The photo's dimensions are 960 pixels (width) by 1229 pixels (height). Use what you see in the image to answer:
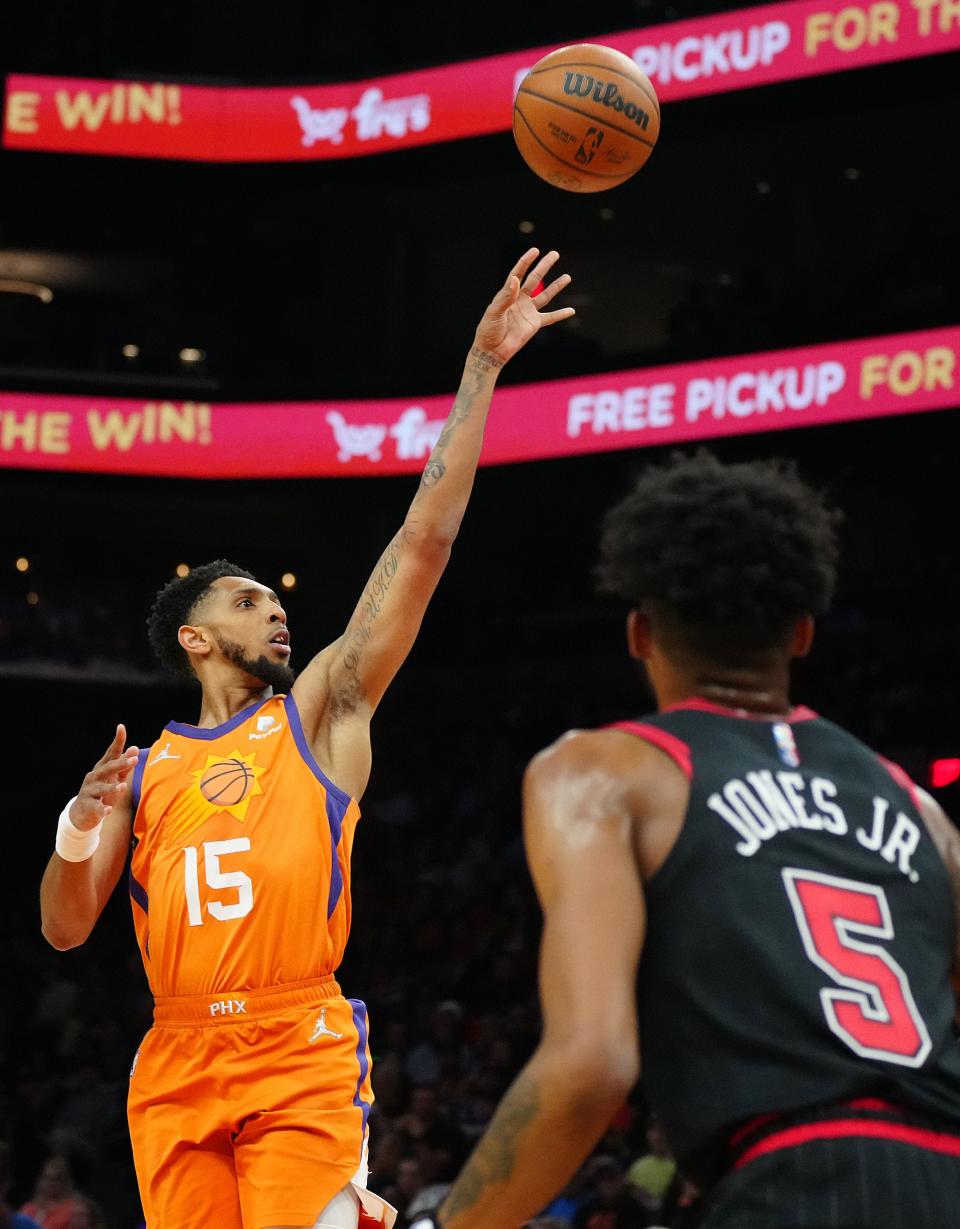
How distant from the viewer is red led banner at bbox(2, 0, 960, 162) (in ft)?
43.2

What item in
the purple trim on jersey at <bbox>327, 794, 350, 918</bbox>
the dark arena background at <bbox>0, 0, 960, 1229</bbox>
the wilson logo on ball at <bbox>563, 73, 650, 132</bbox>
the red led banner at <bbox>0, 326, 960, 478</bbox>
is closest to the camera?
the purple trim on jersey at <bbox>327, 794, 350, 918</bbox>

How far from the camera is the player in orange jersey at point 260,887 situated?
13.1ft

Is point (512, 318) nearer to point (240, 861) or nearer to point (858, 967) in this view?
point (240, 861)

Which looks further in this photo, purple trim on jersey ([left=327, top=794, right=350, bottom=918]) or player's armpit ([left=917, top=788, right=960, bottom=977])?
purple trim on jersey ([left=327, top=794, right=350, bottom=918])

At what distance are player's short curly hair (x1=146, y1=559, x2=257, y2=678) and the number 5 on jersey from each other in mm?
846

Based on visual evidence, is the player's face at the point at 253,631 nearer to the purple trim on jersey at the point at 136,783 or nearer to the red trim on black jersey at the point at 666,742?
the purple trim on jersey at the point at 136,783

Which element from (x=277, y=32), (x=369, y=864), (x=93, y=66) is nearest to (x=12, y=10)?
(x=93, y=66)

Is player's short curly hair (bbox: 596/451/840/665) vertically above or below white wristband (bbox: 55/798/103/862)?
above

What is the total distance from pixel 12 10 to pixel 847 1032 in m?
18.4

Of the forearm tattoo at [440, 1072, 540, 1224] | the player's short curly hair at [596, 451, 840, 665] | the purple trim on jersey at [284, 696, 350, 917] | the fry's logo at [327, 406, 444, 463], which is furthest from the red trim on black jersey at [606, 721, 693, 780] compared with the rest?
the fry's logo at [327, 406, 444, 463]

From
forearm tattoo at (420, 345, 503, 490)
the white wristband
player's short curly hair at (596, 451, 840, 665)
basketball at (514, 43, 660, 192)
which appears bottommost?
the white wristband

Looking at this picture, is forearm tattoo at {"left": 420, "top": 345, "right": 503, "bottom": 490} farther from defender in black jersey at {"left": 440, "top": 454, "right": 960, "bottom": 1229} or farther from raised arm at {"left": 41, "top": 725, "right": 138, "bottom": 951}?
defender in black jersey at {"left": 440, "top": 454, "right": 960, "bottom": 1229}

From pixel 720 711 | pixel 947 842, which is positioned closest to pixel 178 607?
pixel 720 711

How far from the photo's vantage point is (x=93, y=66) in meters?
17.8
